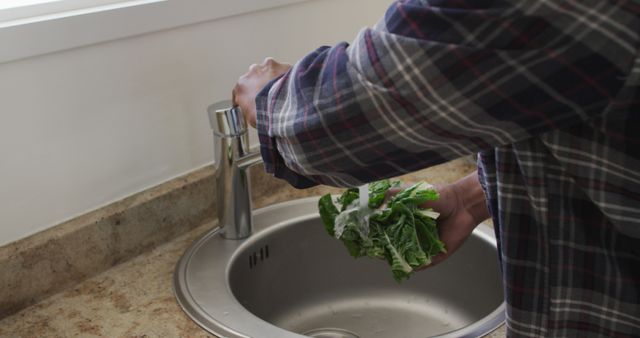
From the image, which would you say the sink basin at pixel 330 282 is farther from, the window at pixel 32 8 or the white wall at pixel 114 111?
the window at pixel 32 8

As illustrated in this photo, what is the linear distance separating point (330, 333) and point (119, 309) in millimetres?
459

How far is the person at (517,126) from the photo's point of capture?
27.3 inches

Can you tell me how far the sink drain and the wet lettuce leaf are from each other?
0.29 metres

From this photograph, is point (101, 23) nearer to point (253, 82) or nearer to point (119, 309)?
point (253, 82)

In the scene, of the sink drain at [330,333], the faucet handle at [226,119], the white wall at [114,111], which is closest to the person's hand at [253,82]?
the faucet handle at [226,119]

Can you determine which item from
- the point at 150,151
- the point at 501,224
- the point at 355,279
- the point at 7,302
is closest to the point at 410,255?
the point at 501,224

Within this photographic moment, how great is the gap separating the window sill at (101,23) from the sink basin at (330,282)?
0.42 metres

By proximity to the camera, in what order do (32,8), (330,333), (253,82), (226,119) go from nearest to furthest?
(253,82), (32,8), (226,119), (330,333)

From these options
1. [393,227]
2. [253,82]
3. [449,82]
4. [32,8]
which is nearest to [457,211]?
[393,227]

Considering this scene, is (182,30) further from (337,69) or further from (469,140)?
(469,140)

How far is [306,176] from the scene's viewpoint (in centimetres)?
94

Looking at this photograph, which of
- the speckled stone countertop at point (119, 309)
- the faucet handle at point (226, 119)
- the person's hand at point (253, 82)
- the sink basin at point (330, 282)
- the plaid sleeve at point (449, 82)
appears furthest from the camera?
the sink basin at point (330, 282)

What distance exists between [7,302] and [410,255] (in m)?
0.66

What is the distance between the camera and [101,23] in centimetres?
126
